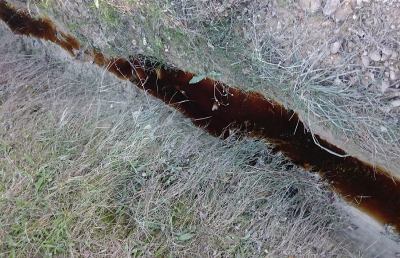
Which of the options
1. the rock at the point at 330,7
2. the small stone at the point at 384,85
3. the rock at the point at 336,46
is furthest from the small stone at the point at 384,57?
the rock at the point at 330,7

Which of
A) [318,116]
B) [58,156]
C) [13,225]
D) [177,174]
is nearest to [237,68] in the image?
[318,116]

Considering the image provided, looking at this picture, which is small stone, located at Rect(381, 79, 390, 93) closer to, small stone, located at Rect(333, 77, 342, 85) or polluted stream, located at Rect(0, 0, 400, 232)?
small stone, located at Rect(333, 77, 342, 85)

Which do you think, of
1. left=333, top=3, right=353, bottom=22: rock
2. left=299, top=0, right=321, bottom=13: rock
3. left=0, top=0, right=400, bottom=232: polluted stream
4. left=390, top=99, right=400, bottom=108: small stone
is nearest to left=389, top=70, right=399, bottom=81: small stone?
left=390, top=99, right=400, bottom=108: small stone

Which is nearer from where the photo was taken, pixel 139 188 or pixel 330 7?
pixel 330 7

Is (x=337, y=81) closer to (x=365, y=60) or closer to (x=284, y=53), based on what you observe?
(x=365, y=60)

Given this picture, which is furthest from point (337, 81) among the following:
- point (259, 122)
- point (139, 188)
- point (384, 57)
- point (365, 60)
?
point (139, 188)

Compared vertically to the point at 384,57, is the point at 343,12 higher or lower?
higher
